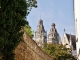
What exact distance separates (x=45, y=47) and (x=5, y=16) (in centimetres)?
2891

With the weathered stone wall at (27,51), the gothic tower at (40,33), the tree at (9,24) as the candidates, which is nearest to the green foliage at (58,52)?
the weathered stone wall at (27,51)

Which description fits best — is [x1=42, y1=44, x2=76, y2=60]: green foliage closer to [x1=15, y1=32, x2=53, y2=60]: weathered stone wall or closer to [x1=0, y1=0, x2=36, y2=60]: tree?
[x1=15, y1=32, x2=53, y2=60]: weathered stone wall

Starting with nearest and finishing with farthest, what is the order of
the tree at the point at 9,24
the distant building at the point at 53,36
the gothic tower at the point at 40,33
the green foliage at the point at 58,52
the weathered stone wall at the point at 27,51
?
the tree at the point at 9,24 → the weathered stone wall at the point at 27,51 → the green foliage at the point at 58,52 → the distant building at the point at 53,36 → the gothic tower at the point at 40,33

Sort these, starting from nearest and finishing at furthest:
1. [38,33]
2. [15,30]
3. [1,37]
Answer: [1,37] → [15,30] → [38,33]

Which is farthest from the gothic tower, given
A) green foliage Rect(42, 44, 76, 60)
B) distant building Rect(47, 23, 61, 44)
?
green foliage Rect(42, 44, 76, 60)

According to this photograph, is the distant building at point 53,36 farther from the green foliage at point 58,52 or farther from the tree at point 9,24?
the tree at point 9,24

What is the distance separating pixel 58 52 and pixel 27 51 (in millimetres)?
18841

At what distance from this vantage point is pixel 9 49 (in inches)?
314

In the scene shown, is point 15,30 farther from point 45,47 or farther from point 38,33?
point 38,33

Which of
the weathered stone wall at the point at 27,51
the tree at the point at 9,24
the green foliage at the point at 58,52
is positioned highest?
the tree at the point at 9,24

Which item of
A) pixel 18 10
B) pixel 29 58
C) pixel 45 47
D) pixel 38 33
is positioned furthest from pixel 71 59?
pixel 38 33

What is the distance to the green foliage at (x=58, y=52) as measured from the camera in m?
30.0

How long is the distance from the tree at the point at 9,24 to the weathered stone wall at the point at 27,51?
295 cm

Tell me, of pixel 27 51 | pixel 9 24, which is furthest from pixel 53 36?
pixel 9 24
